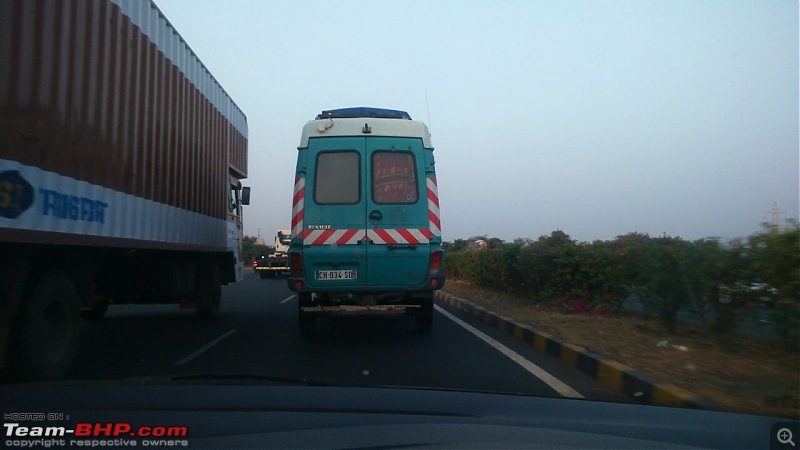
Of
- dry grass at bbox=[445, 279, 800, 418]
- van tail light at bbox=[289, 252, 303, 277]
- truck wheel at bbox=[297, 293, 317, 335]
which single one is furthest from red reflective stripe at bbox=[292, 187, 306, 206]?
dry grass at bbox=[445, 279, 800, 418]

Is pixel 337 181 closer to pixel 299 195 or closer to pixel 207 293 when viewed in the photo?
pixel 299 195

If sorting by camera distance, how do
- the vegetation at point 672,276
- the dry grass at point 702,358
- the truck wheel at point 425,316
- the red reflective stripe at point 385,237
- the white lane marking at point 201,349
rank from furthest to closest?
the truck wheel at point 425,316 < the red reflective stripe at point 385,237 < the white lane marking at point 201,349 < the vegetation at point 672,276 < the dry grass at point 702,358

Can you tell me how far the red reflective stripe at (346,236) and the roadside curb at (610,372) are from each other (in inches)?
113

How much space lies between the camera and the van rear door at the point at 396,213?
9.05 meters

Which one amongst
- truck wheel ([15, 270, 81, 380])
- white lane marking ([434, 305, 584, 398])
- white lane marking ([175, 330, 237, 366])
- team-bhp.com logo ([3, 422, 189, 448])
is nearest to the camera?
team-bhp.com logo ([3, 422, 189, 448])

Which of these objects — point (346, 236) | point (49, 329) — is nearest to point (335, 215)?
point (346, 236)

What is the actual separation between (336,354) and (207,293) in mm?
4913

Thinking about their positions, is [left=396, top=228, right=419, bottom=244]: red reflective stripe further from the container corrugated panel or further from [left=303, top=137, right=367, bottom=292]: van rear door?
the container corrugated panel

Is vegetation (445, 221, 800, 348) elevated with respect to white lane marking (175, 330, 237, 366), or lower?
elevated

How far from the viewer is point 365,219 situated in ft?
30.0

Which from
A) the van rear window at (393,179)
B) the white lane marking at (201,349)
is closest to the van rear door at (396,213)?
the van rear window at (393,179)

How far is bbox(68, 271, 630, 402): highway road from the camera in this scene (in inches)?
249

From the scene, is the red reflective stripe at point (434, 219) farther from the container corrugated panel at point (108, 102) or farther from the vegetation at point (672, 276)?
the container corrugated panel at point (108, 102)

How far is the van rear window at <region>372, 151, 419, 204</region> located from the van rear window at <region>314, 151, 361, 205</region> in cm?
25
